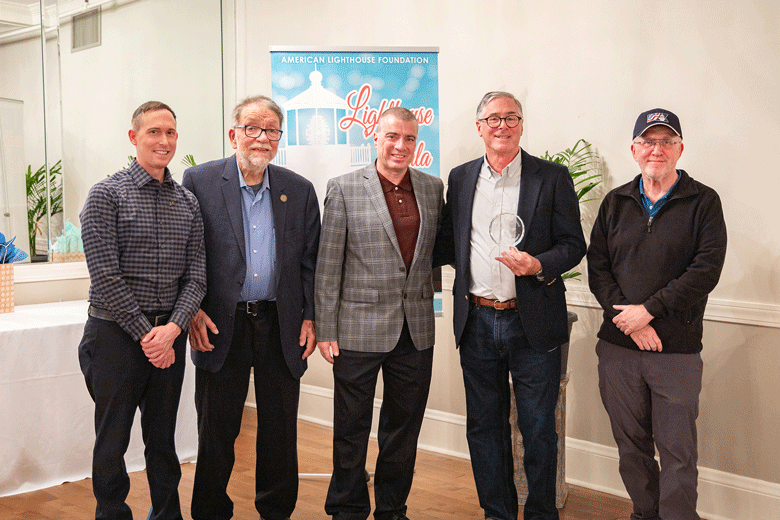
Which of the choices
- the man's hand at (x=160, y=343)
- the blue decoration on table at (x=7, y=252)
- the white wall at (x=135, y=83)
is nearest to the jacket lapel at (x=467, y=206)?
the man's hand at (x=160, y=343)

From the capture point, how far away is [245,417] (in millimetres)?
5102

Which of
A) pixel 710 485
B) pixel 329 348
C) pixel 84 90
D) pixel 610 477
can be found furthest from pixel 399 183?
pixel 84 90

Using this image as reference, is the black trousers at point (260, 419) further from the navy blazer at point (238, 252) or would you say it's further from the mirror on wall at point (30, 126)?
the mirror on wall at point (30, 126)

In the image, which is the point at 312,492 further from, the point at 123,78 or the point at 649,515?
the point at 123,78

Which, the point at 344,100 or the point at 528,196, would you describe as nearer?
the point at 528,196

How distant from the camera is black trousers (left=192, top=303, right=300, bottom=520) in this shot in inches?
112

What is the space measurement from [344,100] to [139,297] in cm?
Result: 164

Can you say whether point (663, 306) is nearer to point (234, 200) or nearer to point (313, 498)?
point (234, 200)

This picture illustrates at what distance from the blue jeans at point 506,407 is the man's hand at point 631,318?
0.28m

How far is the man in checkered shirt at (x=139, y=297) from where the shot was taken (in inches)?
101

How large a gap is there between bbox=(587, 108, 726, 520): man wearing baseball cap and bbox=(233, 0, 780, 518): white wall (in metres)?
0.59

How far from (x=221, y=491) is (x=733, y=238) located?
2498 millimetres

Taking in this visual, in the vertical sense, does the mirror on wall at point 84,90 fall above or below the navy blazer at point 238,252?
above

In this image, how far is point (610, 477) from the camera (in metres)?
3.67
